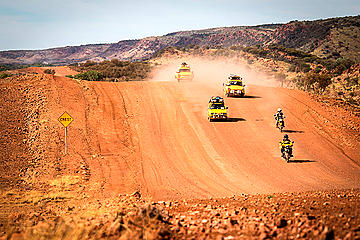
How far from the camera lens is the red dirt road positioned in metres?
15.4

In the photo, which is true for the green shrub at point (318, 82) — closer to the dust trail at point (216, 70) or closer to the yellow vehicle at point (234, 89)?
the dust trail at point (216, 70)

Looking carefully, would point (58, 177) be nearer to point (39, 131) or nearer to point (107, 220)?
point (39, 131)

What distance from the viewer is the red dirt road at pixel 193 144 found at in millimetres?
15406

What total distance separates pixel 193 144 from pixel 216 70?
159 ft

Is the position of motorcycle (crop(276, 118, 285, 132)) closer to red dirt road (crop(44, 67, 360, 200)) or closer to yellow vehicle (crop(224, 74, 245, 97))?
red dirt road (crop(44, 67, 360, 200))

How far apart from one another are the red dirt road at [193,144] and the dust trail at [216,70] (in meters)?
28.6

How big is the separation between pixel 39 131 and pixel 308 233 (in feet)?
60.3

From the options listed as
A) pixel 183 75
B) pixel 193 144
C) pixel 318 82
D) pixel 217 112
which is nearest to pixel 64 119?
pixel 193 144

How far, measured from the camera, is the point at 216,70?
6769cm

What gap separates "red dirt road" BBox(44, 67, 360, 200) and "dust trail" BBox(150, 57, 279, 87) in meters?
28.6

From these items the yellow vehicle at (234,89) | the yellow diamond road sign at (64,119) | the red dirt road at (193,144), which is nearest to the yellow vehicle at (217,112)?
the red dirt road at (193,144)

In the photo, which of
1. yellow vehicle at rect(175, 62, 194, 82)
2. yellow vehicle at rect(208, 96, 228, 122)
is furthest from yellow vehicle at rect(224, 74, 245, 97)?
yellow vehicle at rect(175, 62, 194, 82)

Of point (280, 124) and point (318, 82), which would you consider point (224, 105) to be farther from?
point (318, 82)

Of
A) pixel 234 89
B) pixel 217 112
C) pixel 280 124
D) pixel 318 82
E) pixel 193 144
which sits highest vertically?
pixel 234 89
